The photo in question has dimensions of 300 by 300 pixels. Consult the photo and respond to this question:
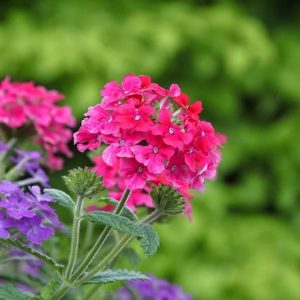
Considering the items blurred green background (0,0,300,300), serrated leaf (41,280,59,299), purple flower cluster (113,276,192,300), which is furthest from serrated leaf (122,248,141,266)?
blurred green background (0,0,300,300)

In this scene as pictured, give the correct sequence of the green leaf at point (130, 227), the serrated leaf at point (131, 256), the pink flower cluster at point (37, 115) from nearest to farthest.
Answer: the green leaf at point (130, 227)
the serrated leaf at point (131, 256)
the pink flower cluster at point (37, 115)

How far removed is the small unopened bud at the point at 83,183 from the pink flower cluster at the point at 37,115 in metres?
0.37

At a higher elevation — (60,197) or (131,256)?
(131,256)

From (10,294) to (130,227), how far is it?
0.15m

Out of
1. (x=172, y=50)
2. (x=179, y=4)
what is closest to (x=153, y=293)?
(x=172, y=50)

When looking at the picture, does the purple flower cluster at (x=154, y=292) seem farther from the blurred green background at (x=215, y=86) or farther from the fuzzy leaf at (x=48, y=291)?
the blurred green background at (x=215, y=86)

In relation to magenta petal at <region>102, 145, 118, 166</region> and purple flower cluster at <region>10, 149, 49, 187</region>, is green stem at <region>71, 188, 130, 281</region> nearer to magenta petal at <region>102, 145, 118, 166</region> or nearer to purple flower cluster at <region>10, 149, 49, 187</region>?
magenta petal at <region>102, 145, 118, 166</region>

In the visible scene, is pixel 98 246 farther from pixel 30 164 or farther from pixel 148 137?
pixel 30 164

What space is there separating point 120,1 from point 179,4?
26 centimetres

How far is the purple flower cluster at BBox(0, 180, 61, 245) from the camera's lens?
804 millimetres

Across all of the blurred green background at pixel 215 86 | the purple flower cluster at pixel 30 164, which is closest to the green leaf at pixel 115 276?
the purple flower cluster at pixel 30 164

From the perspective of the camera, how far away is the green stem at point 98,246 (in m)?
0.76

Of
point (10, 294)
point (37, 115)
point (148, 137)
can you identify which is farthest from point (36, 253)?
point (37, 115)

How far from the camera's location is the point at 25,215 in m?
0.80
